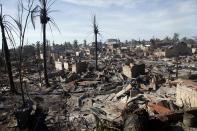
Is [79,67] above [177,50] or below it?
below

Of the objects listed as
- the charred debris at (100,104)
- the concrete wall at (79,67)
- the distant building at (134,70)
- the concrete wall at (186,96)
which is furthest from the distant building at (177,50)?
the concrete wall at (186,96)

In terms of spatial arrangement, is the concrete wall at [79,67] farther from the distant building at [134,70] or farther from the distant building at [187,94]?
the distant building at [187,94]

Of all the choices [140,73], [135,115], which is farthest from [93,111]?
[140,73]

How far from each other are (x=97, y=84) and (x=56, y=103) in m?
6.53

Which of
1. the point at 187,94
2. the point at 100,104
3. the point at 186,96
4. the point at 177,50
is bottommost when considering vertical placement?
the point at 100,104

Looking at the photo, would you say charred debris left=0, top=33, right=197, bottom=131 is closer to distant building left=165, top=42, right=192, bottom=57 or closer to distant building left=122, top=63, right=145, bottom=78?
distant building left=122, top=63, right=145, bottom=78

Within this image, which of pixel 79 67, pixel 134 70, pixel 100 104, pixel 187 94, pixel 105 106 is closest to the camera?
pixel 187 94

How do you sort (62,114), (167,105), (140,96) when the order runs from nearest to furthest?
(167,105) → (62,114) → (140,96)

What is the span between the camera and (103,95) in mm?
19984

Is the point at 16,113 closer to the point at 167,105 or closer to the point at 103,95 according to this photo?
the point at 167,105

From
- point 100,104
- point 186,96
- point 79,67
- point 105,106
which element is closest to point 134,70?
point 79,67

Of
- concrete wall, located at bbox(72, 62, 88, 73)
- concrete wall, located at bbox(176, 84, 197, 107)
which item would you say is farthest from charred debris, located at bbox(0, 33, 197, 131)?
concrete wall, located at bbox(72, 62, 88, 73)

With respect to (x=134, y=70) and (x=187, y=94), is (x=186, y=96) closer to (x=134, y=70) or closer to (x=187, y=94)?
(x=187, y=94)

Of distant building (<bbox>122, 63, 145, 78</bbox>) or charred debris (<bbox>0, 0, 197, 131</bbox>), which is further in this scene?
distant building (<bbox>122, 63, 145, 78</bbox>)
